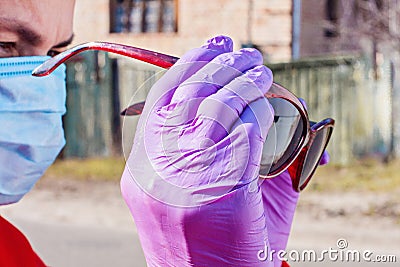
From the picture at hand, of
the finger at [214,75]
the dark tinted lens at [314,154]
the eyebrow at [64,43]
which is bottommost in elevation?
the dark tinted lens at [314,154]

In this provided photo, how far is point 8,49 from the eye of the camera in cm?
141

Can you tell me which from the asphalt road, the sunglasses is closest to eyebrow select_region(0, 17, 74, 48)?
the sunglasses

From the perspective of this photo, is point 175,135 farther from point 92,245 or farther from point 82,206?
point 82,206

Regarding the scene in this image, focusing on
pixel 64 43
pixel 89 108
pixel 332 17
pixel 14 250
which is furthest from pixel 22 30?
pixel 332 17

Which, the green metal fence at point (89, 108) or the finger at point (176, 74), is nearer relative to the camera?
the finger at point (176, 74)

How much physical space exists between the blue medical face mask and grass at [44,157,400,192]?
5.75 metres

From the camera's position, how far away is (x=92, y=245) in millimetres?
6504

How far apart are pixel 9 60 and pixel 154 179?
22.4 inches

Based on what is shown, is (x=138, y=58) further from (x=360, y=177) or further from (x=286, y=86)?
(x=286, y=86)

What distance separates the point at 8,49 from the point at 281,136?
0.57 metres

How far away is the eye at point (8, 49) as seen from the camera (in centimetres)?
140

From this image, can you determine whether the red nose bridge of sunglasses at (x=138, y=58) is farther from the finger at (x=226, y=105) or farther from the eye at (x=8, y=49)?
the eye at (x=8, y=49)

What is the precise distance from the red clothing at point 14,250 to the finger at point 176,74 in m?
0.53

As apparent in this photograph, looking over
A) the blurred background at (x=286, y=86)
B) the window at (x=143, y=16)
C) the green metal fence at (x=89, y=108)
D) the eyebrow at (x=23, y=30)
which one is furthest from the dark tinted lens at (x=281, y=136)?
the window at (x=143, y=16)
